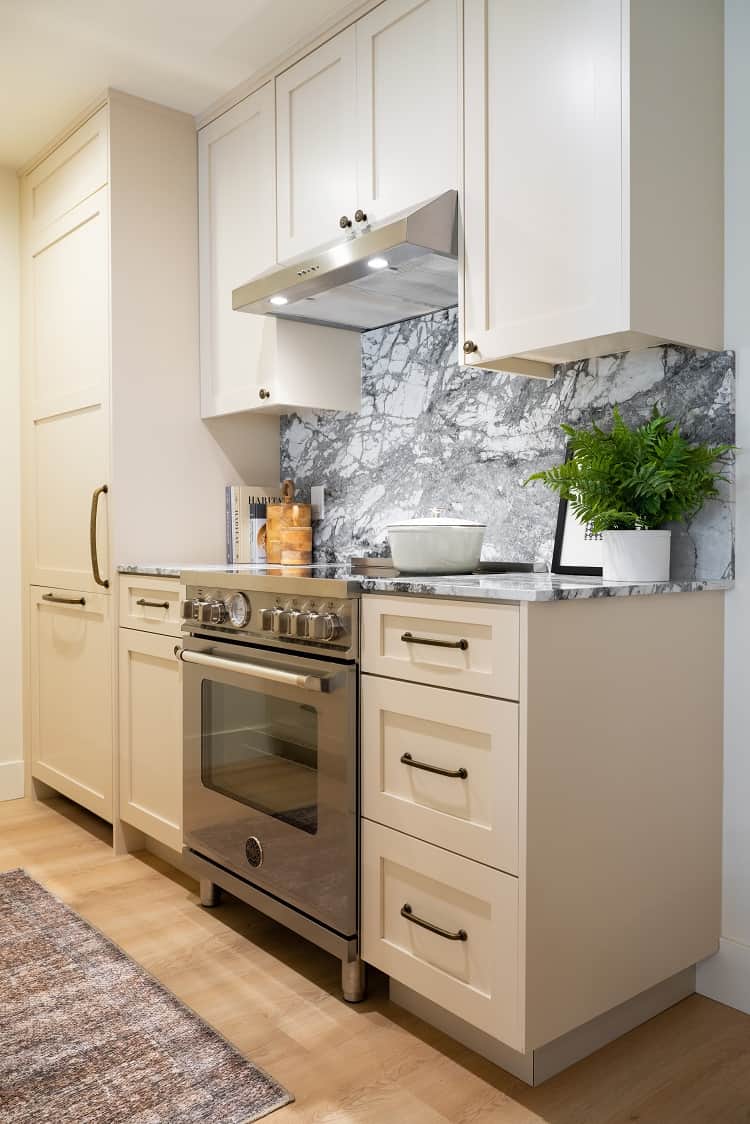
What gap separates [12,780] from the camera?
3.53 metres

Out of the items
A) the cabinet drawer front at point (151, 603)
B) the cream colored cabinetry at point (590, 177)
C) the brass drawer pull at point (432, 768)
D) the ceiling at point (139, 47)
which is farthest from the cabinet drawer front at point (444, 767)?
the ceiling at point (139, 47)

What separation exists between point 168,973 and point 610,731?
3.94 feet

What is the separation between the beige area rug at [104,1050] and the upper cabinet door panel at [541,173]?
159cm

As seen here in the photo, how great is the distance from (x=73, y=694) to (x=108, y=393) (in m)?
1.09

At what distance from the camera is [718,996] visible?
6.42 ft

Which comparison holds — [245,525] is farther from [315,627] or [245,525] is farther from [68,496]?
[315,627]

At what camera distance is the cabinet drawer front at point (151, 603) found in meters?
2.58

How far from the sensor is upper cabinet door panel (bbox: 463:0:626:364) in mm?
1732

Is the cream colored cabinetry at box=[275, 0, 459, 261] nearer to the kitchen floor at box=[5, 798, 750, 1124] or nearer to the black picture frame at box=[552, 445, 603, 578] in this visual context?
the black picture frame at box=[552, 445, 603, 578]

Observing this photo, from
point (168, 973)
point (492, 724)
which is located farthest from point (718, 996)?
point (168, 973)

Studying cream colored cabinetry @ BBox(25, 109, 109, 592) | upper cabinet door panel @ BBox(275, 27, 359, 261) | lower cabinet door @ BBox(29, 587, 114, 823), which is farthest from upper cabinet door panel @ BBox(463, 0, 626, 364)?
lower cabinet door @ BBox(29, 587, 114, 823)

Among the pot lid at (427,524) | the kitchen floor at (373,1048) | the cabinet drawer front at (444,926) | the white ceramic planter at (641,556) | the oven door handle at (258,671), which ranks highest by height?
the pot lid at (427,524)

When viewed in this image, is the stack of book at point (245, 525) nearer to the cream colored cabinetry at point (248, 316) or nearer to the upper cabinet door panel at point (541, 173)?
the cream colored cabinetry at point (248, 316)

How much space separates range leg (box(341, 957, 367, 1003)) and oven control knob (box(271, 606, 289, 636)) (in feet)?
2.43
